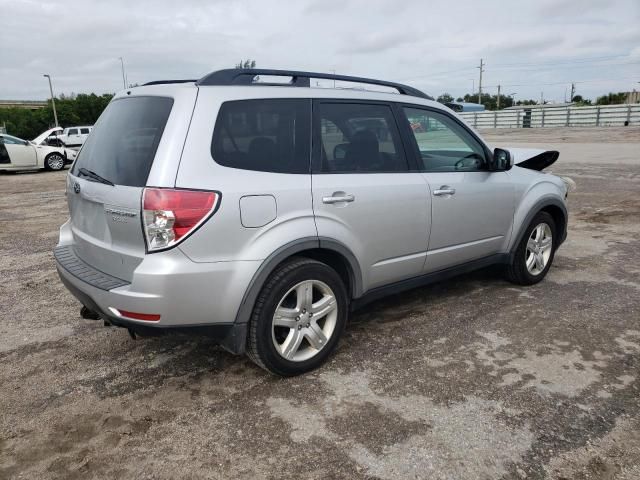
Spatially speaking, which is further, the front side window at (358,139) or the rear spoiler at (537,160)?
the rear spoiler at (537,160)

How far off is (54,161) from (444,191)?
58.2 ft

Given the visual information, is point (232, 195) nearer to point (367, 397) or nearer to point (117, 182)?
point (117, 182)

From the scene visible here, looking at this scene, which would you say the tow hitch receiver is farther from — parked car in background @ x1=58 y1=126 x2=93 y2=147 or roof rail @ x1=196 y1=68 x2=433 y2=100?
parked car in background @ x1=58 y1=126 x2=93 y2=147

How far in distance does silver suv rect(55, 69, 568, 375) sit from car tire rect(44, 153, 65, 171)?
54.2ft

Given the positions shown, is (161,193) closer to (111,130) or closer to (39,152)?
(111,130)

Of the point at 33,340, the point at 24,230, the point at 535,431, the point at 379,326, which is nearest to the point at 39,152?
the point at 24,230

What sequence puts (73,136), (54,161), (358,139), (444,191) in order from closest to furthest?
(358,139) < (444,191) < (54,161) < (73,136)

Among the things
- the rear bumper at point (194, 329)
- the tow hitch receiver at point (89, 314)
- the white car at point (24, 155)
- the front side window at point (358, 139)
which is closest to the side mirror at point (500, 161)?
the front side window at point (358, 139)

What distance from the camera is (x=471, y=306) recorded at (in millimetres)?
4410

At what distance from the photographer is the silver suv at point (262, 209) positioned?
2752 mm

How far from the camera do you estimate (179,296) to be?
2736 mm

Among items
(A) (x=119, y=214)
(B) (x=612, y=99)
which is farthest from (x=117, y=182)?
(B) (x=612, y=99)

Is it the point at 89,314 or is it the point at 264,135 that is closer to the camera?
the point at 264,135

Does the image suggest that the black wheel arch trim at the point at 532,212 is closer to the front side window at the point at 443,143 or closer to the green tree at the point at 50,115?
the front side window at the point at 443,143
